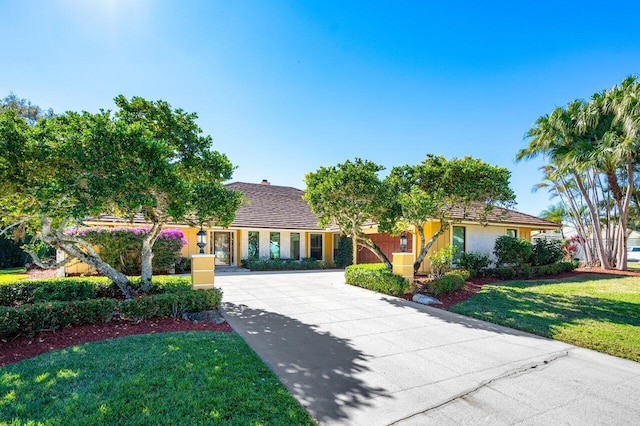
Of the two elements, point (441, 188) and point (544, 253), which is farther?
point (544, 253)

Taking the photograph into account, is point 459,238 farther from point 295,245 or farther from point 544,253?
point 295,245

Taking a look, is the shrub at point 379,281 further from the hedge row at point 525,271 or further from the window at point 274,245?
the window at point 274,245

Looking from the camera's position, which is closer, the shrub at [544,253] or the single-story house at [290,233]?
the single-story house at [290,233]

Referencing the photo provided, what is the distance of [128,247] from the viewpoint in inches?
552

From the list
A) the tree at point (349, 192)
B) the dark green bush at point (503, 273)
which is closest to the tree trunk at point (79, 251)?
the tree at point (349, 192)

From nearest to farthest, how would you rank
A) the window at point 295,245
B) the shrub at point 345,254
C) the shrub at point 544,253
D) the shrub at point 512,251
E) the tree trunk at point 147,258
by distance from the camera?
the tree trunk at point 147,258
the shrub at point 512,251
the shrub at point 544,253
the shrub at point 345,254
the window at point 295,245

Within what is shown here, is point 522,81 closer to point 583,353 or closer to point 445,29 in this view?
point 445,29

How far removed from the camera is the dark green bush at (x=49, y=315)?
550 centimetres

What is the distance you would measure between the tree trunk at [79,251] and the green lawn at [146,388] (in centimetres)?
294

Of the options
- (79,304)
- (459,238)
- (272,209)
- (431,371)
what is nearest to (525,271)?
(459,238)

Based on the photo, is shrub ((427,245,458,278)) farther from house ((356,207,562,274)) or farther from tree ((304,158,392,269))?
tree ((304,158,392,269))

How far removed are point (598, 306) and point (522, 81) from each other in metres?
7.82

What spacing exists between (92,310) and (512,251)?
16348 mm

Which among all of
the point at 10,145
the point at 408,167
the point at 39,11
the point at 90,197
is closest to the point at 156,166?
the point at 90,197
